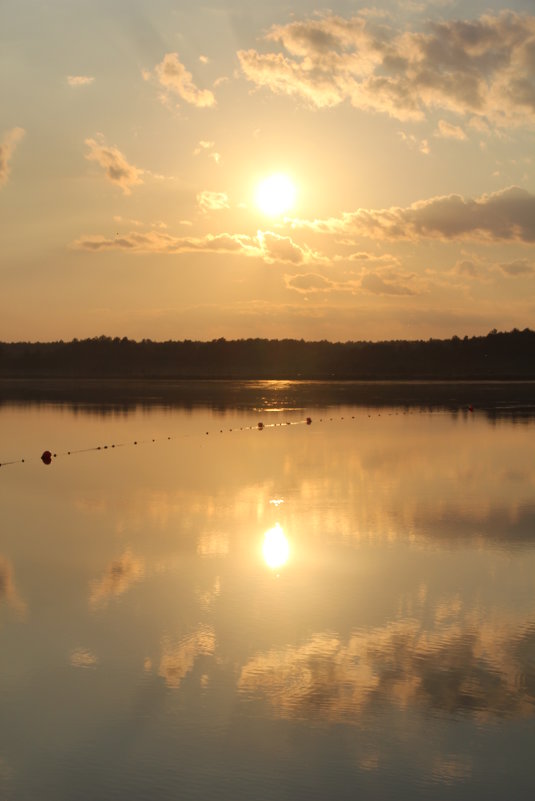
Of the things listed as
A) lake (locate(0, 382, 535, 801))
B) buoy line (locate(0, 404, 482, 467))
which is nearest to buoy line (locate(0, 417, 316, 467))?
buoy line (locate(0, 404, 482, 467))

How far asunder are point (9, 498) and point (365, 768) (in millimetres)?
15839

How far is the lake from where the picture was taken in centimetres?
801

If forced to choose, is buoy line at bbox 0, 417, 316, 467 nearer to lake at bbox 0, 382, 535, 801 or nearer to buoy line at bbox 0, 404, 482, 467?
buoy line at bbox 0, 404, 482, 467

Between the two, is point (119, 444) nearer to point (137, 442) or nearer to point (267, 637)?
point (137, 442)

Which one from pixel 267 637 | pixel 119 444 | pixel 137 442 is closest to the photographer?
pixel 267 637

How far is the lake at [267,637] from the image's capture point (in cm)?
801

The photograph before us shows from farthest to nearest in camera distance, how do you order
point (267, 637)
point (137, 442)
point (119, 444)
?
1. point (137, 442)
2. point (119, 444)
3. point (267, 637)

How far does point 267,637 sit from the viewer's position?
11273mm

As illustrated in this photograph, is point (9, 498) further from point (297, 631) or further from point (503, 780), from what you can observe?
point (503, 780)

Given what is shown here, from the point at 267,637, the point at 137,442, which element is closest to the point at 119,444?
the point at 137,442

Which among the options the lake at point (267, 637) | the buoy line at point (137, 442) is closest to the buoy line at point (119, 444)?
the buoy line at point (137, 442)

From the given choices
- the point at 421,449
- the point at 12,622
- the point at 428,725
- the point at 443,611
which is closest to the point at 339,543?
the point at 443,611

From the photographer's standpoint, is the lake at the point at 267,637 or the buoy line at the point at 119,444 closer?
the lake at the point at 267,637

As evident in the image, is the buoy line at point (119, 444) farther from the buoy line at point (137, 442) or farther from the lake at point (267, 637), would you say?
the lake at point (267, 637)
